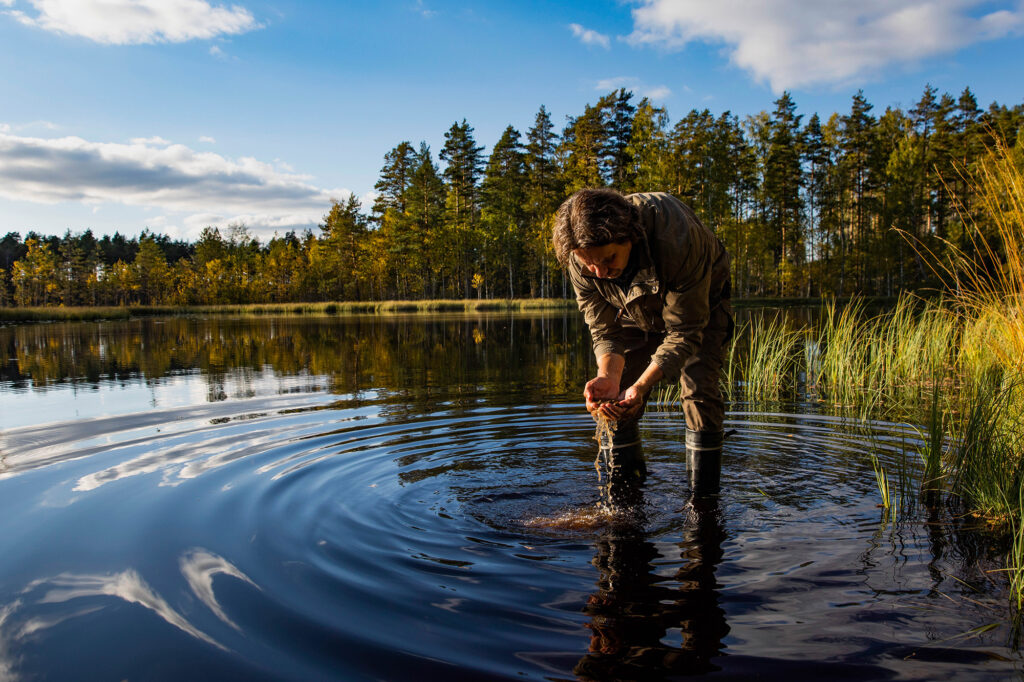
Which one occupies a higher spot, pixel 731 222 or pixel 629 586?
pixel 731 222

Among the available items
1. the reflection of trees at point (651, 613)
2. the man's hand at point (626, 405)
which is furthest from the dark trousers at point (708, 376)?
the reflection of trees at point (651, 613)

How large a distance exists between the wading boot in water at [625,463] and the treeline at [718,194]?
36746mm

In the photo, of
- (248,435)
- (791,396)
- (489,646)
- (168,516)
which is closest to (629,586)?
(489,646)

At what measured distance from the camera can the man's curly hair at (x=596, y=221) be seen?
10.8 feet

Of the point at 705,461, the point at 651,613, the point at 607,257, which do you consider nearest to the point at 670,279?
the point at 607,257

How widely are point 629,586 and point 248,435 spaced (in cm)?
508

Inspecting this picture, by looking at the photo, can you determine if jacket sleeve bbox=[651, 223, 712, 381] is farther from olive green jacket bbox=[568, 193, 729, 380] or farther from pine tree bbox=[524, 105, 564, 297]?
pine tree bbox=[524, 105, 564, 297]

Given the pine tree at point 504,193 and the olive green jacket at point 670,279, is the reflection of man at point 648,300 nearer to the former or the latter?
the olive green jacket at point 670,279

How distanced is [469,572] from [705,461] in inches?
80.1

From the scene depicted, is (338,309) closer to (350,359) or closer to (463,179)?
(463,179)

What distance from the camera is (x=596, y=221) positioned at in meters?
3.29

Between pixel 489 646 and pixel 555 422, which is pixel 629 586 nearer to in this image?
pixel 489 646

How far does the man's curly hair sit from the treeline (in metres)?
37.8

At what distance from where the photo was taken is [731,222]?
44781mm
